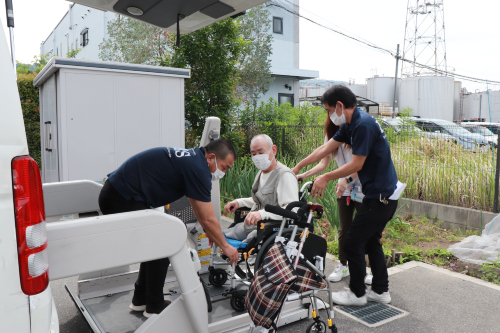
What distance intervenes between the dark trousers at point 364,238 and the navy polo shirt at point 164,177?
1397 mm

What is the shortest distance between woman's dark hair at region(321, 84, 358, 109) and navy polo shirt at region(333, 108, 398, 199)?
0.09 metres

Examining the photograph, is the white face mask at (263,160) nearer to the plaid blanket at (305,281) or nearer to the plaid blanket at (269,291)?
the plaid blanket at (305,281)

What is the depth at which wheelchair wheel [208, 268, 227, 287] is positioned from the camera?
12.0 ft

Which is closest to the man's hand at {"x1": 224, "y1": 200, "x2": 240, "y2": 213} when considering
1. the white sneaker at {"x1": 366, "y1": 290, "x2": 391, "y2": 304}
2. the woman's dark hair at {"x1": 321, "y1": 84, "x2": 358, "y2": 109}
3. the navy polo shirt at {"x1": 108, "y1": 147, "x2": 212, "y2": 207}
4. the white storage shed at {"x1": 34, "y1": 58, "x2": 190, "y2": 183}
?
the navy polo shirt at {"x1": 108, "y1": 147, "x2": 212, "y2": 207}

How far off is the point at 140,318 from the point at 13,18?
219 cm

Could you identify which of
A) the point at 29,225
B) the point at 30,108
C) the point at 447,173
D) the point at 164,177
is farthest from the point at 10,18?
the point at 30,108

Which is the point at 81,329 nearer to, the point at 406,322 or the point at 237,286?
the point at 237,286

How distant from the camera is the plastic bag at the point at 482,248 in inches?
175

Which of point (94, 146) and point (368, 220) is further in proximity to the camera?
point (94, 146)

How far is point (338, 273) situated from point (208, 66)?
5018mm

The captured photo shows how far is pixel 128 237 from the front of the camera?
73.3 inches

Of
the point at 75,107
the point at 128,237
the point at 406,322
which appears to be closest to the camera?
the point at 128,237

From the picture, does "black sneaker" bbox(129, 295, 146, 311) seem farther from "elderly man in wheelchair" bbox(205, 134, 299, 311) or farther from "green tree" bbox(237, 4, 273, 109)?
"green tree" bbox(237, 4, 273, 109)

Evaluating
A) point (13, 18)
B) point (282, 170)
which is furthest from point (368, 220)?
point (13, 18)
